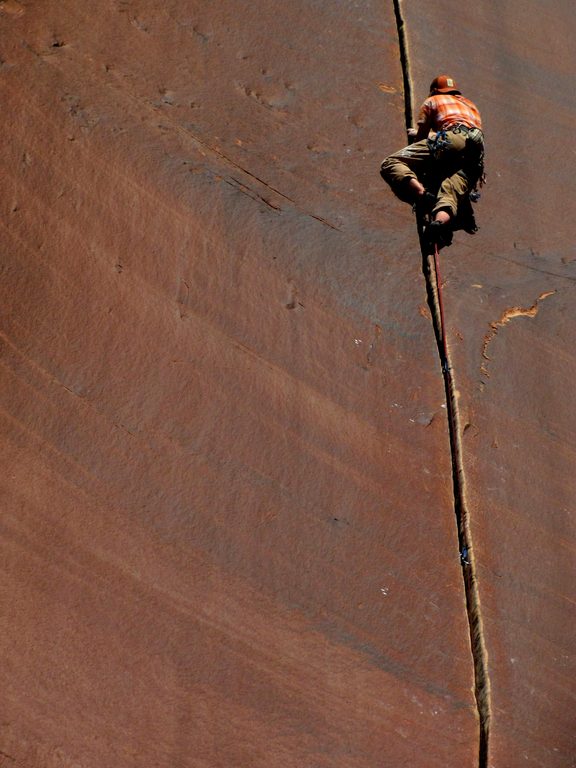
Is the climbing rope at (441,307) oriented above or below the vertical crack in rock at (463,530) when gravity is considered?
above

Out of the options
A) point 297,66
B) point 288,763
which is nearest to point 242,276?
point 297,66

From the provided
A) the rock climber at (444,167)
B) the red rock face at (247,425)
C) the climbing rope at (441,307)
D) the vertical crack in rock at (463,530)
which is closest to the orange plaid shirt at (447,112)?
the rock climber at (444,167)

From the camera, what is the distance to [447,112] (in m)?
4.61

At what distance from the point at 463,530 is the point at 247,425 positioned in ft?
3.01

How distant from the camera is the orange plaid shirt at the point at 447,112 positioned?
457 cm

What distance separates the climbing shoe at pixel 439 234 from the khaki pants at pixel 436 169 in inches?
3.5

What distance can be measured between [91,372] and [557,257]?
2310 mm

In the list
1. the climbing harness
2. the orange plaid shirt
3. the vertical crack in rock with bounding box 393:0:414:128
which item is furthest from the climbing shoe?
the vertical crack in rock with bounding box 393:0:414:128

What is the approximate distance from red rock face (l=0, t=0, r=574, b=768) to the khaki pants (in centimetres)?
11

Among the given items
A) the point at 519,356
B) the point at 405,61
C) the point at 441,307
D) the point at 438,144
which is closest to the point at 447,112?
the point at 438,144

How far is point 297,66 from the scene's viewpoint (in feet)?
15.6

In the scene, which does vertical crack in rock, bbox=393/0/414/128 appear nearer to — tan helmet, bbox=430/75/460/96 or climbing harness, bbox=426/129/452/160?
tan helmet, bbox=430/75/460/96

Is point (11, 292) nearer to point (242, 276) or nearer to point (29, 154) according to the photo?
point (29, 154)

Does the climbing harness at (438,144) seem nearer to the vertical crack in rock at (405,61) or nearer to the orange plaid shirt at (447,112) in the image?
the orange plaid shirt at (447,112)
